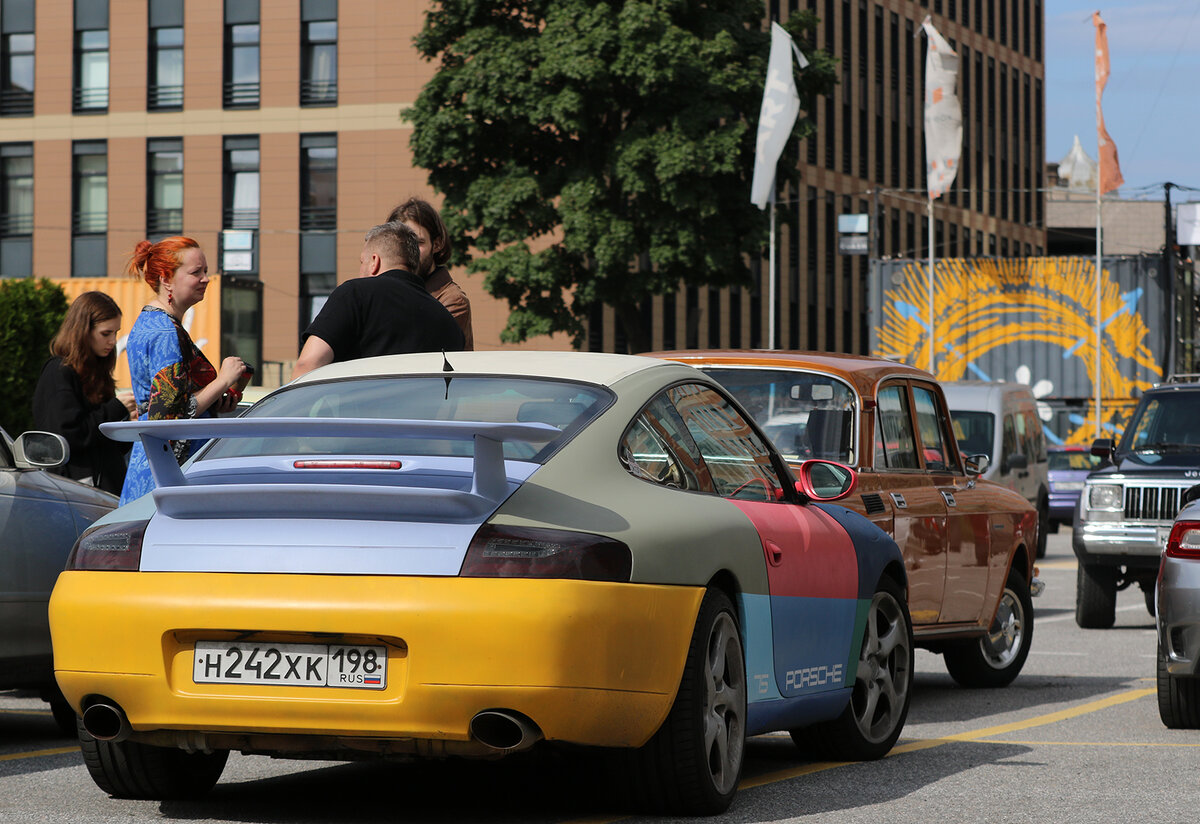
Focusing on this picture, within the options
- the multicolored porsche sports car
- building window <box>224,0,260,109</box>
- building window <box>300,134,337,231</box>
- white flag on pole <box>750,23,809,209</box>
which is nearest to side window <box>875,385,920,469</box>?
the multicolored porsche sports car

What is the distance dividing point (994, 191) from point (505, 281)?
3971 cm

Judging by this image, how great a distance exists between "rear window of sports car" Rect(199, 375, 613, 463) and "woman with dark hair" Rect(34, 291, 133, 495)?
9.49ft

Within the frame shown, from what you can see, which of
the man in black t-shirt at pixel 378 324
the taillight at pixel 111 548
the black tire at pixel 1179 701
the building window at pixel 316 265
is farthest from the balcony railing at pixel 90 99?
the taillight at pixel 111 548

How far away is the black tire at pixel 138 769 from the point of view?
6066 mm

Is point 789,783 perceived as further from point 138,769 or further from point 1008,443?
point 1008,443

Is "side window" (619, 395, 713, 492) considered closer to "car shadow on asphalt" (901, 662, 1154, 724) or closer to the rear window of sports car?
the rear window of sports car

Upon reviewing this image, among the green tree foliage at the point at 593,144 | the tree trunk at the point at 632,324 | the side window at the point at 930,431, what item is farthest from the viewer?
the tree trunk at the point at 632,324

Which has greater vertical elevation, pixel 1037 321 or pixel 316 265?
pixel 316 265

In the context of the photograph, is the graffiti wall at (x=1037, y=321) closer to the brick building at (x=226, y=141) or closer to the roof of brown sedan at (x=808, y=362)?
the brick building at (x=226, y=141)

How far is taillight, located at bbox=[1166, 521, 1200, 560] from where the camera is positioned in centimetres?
861

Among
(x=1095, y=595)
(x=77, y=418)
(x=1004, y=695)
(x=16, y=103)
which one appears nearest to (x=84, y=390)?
(x=77, y=418)

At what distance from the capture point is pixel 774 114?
Answer: 130 ft

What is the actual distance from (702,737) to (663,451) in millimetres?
879

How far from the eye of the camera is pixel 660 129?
135ft
